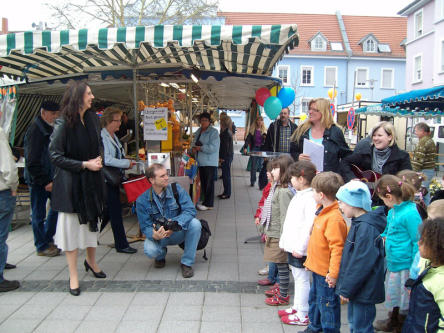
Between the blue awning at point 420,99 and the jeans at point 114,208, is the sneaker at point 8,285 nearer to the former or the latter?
the jeans at point 114,208

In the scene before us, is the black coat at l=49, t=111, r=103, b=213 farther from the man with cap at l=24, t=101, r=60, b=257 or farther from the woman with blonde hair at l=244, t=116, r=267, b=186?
the woman with blonde hair at l=244, t=116, r=267, b=186

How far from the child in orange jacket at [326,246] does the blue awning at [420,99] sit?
19.1ft

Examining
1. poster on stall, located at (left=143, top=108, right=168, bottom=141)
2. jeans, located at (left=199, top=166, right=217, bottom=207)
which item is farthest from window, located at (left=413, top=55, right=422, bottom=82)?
poster on stall, located at (left=143, top=108, right=168, bottom=141)

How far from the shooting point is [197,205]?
7895 millimetres

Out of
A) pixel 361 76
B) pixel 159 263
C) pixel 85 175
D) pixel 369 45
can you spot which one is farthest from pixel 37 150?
pixel 369 45

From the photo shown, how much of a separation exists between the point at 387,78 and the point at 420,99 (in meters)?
34.9

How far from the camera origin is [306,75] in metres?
39.9

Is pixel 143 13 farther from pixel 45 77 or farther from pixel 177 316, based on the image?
pixel 177 316

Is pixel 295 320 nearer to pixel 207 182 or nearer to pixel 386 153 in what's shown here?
pixel 386 153

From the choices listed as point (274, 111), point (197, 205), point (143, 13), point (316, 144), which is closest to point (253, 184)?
point (197, 205)

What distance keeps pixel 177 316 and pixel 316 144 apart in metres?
2.21

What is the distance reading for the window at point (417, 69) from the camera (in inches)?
1096

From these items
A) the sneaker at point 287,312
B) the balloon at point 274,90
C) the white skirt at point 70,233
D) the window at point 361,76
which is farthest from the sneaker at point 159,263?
the window at point 361,76

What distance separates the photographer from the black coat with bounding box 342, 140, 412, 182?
3.77m
